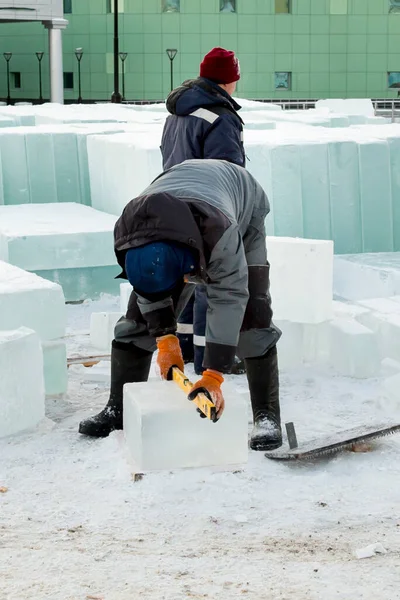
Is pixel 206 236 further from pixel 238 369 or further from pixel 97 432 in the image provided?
pixel 238 369

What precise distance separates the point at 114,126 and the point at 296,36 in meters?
36.9

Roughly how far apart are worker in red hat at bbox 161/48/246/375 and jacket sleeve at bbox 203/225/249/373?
1525 millimetres

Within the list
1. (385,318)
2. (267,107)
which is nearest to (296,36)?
(267,107)

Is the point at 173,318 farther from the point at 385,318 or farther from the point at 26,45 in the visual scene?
the point at 26,45

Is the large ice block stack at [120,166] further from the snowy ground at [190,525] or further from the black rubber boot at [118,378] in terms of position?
the snowy ground at [190,525]

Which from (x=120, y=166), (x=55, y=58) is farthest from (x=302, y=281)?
(x=55, y=58)

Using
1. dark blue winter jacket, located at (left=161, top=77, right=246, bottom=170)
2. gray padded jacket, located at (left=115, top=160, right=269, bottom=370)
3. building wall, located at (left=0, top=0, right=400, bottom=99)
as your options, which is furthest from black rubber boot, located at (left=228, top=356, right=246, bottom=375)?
building wall, located at (left=0, top=0, right=400, bottom=99)

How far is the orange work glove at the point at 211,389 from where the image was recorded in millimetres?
3707

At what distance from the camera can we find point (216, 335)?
376 cm

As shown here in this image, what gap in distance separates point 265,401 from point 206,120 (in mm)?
1571

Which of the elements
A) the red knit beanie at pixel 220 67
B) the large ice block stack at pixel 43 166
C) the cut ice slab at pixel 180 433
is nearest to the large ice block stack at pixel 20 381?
the cut ice slab at pixel 180 433

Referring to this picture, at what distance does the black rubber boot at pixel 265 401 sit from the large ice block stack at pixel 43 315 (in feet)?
3.49

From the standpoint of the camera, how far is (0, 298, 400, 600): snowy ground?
3.16 meters

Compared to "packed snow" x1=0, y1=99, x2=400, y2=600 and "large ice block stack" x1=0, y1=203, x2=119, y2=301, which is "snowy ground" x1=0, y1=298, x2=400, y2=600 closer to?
"packed snow" x1=0, y1=99, x2=400, y2=600
